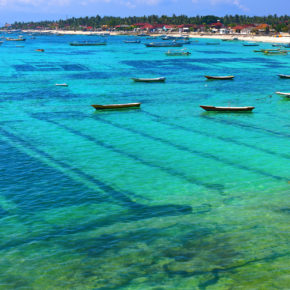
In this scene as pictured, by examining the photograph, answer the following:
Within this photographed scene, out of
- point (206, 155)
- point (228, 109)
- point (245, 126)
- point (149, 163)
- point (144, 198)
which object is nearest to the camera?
→ point (144, 198)

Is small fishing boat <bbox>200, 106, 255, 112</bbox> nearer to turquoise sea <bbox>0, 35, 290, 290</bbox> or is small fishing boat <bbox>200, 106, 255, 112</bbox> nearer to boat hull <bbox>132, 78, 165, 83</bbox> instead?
turquoise sea <bbox>0, 35, 290, 290</bbox>

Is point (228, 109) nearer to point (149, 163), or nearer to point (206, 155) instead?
point (206, 155)

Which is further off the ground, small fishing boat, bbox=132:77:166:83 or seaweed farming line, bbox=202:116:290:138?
small fishing boat, bbox=132:77:166:83

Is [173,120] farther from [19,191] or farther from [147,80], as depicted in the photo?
[147,80]

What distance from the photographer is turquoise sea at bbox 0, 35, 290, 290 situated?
606 inches

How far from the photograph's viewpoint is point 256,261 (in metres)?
15.8

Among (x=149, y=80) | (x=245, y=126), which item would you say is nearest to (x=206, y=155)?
(x=245, y=126)

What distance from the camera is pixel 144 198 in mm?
22156

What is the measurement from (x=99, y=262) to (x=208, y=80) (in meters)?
59.0

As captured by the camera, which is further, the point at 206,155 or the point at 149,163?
the point at 206,155

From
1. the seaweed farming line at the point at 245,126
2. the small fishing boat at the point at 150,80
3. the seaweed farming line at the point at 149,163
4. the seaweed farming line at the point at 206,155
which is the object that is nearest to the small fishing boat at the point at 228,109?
the seaweed farming line at the point at 245,126

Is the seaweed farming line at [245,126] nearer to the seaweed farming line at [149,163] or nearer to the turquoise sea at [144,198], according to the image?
the turquoise sea at [144,198]

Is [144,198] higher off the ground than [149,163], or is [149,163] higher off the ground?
[149,163]

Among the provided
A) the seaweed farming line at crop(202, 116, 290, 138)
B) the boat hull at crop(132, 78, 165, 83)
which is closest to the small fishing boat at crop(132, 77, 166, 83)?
the boat hull at crop(132, 78, 165, 83)
